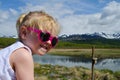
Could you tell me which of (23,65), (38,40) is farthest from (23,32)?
(23,65)

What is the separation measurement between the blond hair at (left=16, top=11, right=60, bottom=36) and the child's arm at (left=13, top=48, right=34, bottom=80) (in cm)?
21

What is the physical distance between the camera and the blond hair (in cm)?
211

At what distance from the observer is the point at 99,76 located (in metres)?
28.3

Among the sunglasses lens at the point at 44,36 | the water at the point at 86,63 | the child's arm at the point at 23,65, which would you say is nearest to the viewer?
the child's arm at the point at 23,65

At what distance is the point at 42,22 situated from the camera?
6.89 ft

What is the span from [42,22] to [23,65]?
307mm

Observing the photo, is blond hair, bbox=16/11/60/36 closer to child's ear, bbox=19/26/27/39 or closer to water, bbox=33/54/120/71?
child's ear, bbox=19/26/27/39

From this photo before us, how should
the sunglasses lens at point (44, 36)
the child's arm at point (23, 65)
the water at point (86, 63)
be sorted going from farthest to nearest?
1. the water at point (86, 63)
2. the sunglasses lens at point (44, 36)
3. the child's arm at point (23, 65)

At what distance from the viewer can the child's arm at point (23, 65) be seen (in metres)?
2.02

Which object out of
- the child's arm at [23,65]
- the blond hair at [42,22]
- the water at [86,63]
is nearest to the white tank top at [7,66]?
the child's arm at [23,65]

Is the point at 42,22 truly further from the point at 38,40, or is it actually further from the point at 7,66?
the point at 7,66

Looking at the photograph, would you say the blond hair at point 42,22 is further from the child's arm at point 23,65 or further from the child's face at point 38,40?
the child's arm at point 23,65

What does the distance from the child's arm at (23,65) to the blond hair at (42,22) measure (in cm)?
21

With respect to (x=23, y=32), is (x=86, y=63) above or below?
below
